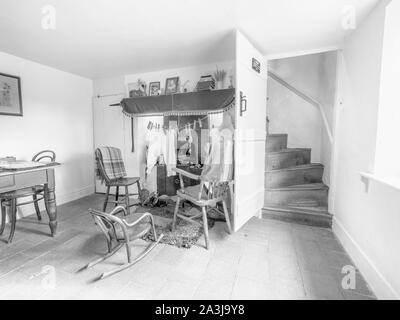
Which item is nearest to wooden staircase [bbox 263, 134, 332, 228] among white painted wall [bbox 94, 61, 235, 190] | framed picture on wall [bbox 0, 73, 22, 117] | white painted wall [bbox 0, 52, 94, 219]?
white painted wall [bbox 94, 61, 235, 190]

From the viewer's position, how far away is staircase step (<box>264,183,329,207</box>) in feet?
8.66

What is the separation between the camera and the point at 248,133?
217cm

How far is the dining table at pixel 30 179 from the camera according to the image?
69.1 inches

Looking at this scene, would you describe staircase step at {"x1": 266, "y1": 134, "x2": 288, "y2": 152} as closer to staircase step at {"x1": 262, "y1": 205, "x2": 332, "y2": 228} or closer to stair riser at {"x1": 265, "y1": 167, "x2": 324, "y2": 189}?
stair riser at {"x1": 265, "y1": 167, "x2": 324, "y2": 189}

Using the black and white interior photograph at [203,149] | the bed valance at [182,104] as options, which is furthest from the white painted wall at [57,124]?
the bed valance at [182,104]

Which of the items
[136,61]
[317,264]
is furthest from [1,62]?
[317,264]

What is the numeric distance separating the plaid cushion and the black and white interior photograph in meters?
0.02

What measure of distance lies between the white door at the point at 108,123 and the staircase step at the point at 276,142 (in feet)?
8.15

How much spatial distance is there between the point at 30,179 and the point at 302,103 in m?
3.64

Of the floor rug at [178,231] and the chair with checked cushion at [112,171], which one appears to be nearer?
the floor rug at [178,231]

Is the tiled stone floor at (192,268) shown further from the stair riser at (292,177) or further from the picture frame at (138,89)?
the picture frame at (138,89)

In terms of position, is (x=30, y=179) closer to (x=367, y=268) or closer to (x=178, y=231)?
(x=178, y=231)

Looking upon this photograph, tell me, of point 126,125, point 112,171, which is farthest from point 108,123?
point 112,171
